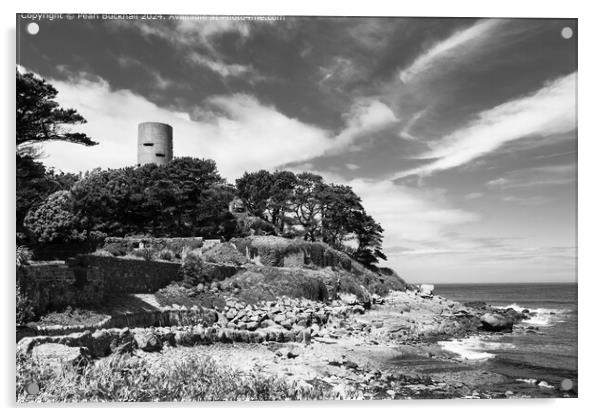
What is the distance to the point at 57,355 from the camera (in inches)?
279

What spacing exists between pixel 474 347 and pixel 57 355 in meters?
10.9

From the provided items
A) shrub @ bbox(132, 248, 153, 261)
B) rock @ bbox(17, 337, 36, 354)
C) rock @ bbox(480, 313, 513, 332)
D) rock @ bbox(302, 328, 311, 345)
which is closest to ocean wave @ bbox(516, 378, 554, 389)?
rock @ bbox(302, 328, 311, 345)

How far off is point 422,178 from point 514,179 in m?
1.58

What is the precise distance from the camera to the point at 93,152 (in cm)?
900

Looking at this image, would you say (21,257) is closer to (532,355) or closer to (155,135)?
(155,135)

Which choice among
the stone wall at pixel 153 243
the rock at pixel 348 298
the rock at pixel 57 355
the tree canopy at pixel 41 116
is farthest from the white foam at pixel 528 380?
the stone wall at pixel 153 243

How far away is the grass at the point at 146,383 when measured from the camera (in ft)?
23.2

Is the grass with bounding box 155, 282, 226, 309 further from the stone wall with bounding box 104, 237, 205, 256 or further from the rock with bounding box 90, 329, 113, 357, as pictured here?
the stone wall with bounding box 104, 237, 205, 256

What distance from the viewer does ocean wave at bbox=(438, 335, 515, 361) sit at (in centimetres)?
1214

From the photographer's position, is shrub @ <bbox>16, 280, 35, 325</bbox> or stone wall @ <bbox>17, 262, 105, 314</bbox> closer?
shrub @ <bbox>16, 280, 35, 325</bbox>

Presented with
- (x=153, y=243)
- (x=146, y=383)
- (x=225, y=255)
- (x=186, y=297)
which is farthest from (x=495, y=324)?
(x=146, y=383)

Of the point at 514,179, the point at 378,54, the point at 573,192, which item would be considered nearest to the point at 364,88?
the point at 378,54

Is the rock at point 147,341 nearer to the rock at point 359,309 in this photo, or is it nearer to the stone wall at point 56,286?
the stone wall at point 56,286

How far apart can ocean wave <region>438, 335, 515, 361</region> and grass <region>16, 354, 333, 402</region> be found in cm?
599
